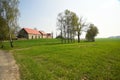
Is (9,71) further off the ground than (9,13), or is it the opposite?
(9,13)

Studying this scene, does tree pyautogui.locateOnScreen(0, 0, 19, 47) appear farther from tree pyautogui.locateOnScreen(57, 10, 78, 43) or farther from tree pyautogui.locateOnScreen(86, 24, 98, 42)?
tree pyautogui.locateOnScreen(86, 24, 98, 42)

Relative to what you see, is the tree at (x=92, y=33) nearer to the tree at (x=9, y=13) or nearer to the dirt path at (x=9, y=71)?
the tree at (x=9, y=13)

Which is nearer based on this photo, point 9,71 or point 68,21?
point 9,71

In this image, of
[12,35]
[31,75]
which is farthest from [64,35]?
[31,75]

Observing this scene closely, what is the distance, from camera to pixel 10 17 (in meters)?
46.6

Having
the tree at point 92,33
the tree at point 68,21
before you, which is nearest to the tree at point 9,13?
the tree at point 68,21

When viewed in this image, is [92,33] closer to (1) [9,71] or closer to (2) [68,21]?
(2) [68,21]

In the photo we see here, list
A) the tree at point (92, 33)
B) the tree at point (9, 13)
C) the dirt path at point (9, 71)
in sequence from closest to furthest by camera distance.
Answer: the dirt path at point (9, 71) < the tree at point (9, 13) < the tree at point (92, 33)

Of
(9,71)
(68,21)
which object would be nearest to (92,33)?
(68,21)

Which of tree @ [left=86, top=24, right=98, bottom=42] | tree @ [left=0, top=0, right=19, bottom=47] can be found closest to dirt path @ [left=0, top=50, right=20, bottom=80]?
tree @ [left=0, top=0, right=19, bottom=47]

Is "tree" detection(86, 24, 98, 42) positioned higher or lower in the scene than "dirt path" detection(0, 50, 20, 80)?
higher

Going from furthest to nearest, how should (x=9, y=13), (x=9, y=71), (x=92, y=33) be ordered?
1. (x=92, y=33)
2. (x=9, y=13)
3. (x=9, y=71)

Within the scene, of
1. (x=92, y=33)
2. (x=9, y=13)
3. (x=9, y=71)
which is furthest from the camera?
(x=92, y=33)

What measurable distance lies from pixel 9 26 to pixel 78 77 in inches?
1525
